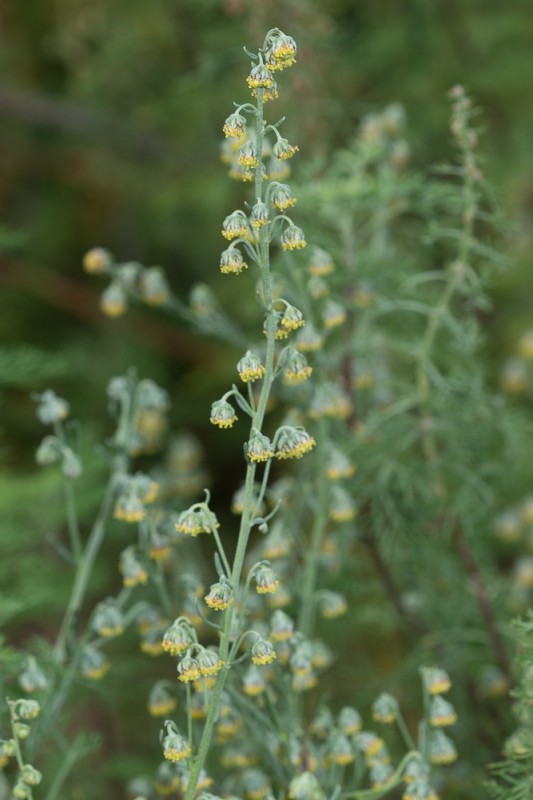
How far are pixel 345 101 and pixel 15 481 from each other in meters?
1.15

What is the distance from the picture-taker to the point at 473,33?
9.47 ft

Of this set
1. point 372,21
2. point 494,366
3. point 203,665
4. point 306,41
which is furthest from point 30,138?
point 203,665

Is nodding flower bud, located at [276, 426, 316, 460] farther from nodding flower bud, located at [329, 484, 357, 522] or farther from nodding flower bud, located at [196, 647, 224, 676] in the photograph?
nodding flower bud, located at [329, 484, 357, 522]

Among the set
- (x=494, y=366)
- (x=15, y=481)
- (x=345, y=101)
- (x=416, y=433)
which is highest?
(x=345, y=101)

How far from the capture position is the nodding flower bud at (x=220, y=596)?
1065mm

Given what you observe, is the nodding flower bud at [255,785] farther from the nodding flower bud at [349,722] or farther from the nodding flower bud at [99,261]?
the nodding flower bud at [99,261]

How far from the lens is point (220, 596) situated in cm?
107

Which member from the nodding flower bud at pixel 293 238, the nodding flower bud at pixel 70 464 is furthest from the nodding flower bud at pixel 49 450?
the nodding flower bud at pixel 293 238

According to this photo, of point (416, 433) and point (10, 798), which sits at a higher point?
point (416, 433)

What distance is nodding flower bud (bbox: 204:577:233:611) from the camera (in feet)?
3.50

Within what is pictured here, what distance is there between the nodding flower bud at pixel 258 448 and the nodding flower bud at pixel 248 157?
23 cm

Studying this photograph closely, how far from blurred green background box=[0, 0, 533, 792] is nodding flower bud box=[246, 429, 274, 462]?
1460 mm

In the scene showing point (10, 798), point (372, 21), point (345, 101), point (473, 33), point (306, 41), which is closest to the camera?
point (10, 798)

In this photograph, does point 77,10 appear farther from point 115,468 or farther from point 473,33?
point 115,468
